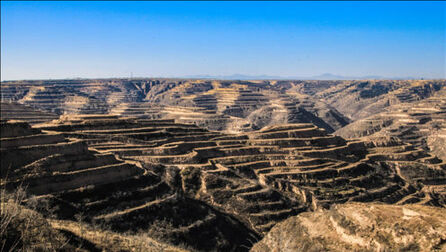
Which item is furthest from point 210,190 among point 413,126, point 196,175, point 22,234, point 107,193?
point 413,126

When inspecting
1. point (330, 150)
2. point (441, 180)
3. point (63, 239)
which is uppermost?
point (63, 239)

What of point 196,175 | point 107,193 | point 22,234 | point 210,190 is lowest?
point 210,190

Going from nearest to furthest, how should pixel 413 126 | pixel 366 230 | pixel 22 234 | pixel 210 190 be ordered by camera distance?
pixel 22 234
pixel 366 230
pixel 210 190
pixel 413 126

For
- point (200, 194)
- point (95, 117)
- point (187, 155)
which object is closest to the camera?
point (200, 194)

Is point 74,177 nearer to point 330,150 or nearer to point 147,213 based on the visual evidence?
point 147,213

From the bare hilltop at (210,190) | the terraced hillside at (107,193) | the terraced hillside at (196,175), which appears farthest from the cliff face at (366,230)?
the terraced hillside at (107,193)

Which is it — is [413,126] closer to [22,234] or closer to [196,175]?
[196,175]

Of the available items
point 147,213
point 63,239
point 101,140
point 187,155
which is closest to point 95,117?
point 101,140

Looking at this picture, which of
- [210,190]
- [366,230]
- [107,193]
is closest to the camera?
[366,230]
